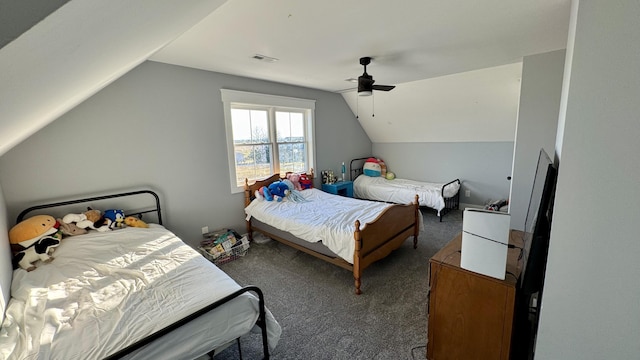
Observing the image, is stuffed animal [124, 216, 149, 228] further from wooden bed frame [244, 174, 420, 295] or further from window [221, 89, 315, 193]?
wooden bed frame [244, 174, 420, 295]

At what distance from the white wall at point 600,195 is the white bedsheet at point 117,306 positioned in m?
1.55

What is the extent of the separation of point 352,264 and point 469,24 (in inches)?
93.7

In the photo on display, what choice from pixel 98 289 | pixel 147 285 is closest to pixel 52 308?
pixel 98 289

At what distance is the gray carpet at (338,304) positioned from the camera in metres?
1.90

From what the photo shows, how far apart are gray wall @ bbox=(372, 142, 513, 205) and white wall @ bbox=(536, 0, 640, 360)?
430 centimetres

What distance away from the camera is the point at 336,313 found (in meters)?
2.28

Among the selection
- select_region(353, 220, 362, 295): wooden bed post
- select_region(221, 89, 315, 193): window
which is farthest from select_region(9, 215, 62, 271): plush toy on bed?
select_region(353, 220, 362, 295): wooden bed post

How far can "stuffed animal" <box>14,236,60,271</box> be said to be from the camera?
1942 mm

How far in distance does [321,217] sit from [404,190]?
96.3 inches

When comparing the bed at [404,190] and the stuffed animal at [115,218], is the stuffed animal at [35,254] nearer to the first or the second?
the stuffed animal at [115,218]

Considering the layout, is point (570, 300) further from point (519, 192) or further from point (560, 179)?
point (519, 192)

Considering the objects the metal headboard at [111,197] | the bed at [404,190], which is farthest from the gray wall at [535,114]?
the metal headboard at [111,197]

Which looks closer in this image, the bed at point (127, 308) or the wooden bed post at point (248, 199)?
the bed at point (127, 308)

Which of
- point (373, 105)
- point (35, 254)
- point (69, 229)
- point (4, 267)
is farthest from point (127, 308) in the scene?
point (373, 105)
